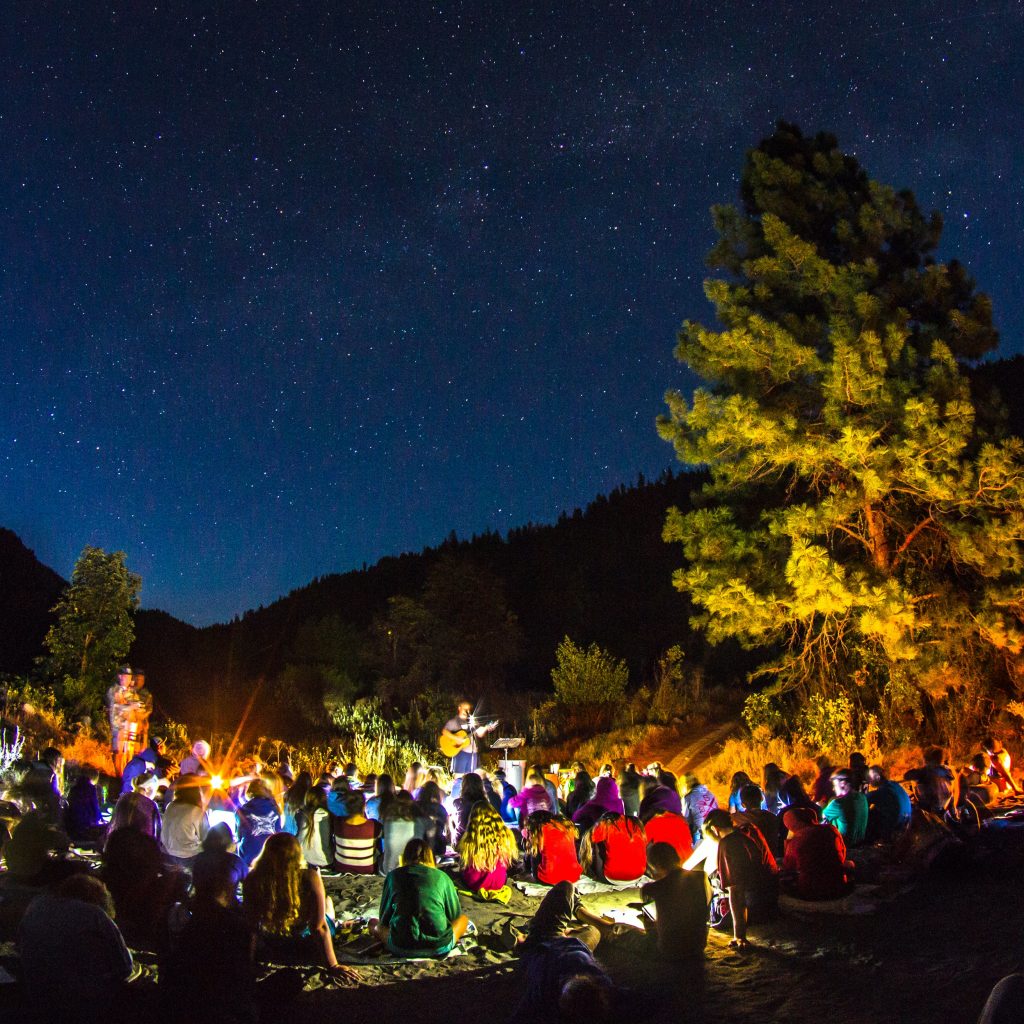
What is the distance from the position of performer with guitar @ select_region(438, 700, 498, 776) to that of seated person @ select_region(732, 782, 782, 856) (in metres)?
5.04


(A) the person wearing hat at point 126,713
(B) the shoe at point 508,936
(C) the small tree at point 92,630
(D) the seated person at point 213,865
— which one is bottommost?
(B) the shoe at point 508,936

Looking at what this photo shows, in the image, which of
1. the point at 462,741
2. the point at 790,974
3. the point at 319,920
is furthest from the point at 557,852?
the point at 462,741

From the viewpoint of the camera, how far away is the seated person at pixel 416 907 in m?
6.68

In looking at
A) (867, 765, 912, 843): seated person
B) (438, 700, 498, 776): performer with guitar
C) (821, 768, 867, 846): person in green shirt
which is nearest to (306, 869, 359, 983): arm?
(821, 768, 867, 846): person in green shirt

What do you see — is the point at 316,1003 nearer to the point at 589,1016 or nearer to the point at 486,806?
the point at 589,1016

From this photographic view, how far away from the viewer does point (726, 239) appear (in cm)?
1853

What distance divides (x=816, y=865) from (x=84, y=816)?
27.6 feet

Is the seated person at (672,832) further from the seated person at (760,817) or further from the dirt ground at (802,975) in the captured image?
the dirt ground at (802,975)

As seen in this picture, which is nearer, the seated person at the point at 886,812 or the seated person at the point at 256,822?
the seated person at the point at 256,822

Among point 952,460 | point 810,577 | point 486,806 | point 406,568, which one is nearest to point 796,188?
point 952,460

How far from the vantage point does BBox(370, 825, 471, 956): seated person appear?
6684 millimetres

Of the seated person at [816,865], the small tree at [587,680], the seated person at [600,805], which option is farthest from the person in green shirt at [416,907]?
the small tree at [587,680]

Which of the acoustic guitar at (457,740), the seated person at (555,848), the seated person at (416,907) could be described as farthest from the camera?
the acoustic guitar at (457,740)

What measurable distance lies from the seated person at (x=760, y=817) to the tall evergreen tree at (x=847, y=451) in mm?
5940
